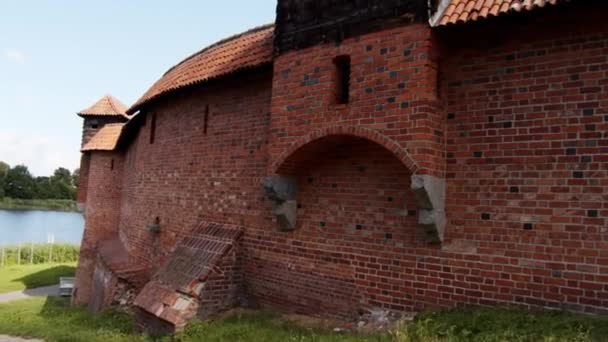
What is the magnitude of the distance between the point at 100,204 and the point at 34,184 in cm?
9981

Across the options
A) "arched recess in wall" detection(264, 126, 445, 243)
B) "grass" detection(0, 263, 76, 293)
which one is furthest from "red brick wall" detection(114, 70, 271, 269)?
"grass" detection(0, 263, 76, 293)

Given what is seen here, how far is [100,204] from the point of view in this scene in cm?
1827

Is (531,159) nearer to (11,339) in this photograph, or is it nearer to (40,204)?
(11,339)

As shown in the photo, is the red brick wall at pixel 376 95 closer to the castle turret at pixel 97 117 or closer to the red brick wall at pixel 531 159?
the red brick wall at pixel 531 159

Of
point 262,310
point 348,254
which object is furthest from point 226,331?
point 348,254

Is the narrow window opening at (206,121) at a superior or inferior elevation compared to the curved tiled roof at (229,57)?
inferior

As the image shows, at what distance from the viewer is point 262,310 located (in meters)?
8.00

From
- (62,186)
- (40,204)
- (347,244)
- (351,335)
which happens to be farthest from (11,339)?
(40,204)

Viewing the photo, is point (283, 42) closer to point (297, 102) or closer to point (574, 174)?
point (297, 102)

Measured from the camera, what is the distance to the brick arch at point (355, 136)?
19.3 feet

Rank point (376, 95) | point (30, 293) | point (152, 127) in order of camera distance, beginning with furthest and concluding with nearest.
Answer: point (30, 293) → point (152, 127) → point (376, 95)

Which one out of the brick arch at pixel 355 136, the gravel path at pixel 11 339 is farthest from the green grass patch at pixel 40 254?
the brick arch at pixel 355 136

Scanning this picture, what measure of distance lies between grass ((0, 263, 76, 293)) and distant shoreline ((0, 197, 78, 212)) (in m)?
78.0

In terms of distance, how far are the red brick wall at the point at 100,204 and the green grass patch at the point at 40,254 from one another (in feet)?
52.6
